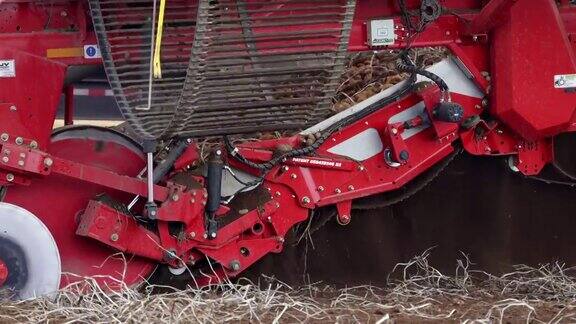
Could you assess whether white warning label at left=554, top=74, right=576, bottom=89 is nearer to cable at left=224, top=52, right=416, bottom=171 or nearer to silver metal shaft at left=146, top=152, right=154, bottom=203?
cable at left=224, top=52, right=416, bottom=171

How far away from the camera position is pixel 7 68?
499 centimetres

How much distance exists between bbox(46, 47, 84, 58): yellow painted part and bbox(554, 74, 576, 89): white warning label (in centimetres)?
218

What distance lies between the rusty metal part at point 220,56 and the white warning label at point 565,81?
1150mm

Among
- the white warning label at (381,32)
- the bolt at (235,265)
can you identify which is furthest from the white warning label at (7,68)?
the white warning label at (381,32)

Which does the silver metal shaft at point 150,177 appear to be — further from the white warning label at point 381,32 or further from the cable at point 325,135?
the white warning label at point 381,32

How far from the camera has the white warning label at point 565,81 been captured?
17.5ft

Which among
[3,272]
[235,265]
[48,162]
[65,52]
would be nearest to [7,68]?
[65,52]

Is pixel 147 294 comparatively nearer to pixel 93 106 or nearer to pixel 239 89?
pixel 239 89

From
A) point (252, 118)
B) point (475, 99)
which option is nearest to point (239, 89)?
point (252, 118)

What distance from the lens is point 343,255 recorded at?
596 centimetres

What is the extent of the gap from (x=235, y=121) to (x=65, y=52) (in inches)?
33.2

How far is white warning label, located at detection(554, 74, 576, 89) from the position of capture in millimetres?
5324

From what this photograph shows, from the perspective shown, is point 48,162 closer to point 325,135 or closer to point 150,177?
point 150,177

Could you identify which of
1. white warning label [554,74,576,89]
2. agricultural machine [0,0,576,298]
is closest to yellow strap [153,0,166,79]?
agricultural machine [0,0,576,298]
